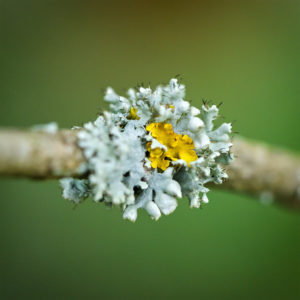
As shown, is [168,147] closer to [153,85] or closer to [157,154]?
[157,154]

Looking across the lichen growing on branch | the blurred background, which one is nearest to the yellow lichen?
the lichen growing on branch

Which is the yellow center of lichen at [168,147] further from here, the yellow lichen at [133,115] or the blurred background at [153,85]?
the blurred background at [153,85]

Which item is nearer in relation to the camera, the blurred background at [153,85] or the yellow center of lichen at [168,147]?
the yellow center of lichen at [168,147]

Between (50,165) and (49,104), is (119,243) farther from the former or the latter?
(50,165)

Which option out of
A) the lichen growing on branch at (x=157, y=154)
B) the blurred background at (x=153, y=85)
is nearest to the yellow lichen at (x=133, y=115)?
the lichen growing on branch at (x=157, y=154)

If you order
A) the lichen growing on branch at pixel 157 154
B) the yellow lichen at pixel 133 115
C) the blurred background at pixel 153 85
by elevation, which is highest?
the blurred background at pixel 153 85

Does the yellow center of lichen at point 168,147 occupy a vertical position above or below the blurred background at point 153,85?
below

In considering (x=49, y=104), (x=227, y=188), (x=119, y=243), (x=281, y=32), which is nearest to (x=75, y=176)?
(x=227, y=188)

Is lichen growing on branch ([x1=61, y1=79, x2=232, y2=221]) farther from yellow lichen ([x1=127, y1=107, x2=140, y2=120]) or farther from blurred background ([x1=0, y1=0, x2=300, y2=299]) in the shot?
blurred background ([x1=0, y1=0, x2=300, y2=299])
